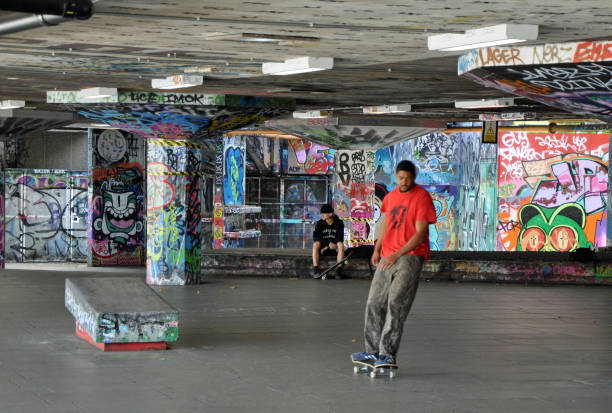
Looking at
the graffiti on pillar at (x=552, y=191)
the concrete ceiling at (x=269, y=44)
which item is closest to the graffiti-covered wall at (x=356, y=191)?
the graffiti on pillar at (x=552, y=191)

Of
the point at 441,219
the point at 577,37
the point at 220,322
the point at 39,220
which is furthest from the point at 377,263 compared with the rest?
the point at 441,219

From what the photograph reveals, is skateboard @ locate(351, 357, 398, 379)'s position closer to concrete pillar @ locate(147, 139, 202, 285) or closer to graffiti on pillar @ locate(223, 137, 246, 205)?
concrete pillar @ locate(147, 139, 202, 285)

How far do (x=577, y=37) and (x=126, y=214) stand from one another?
1678 centimetres

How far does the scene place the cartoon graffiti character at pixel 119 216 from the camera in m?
24.5

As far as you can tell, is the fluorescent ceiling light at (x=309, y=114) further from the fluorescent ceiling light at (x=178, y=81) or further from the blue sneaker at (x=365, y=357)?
the blue sneaker at (x=365, y=357)

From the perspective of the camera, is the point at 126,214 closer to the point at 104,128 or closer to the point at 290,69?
the point at 104,128

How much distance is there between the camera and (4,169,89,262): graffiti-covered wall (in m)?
26.9

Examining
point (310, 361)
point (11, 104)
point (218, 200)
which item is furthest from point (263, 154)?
point (310, 361)

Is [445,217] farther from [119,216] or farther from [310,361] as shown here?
[310,361]

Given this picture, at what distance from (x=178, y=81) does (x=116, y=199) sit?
10.5 metres

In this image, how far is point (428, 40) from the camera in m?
10.1

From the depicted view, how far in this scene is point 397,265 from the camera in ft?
29.6

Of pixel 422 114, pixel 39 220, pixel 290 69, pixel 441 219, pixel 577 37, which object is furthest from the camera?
pixel 441 219

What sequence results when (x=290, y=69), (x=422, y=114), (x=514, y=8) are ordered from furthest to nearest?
(x=422, y=114) → (x=290, y=69) → (x=514, y=8)
